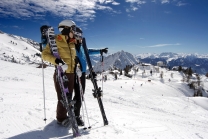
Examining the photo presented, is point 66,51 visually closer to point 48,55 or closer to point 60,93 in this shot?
point 48,55

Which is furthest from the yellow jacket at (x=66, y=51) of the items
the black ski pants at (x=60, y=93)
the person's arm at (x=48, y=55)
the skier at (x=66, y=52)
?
the person's arm at (x=48, y=55)

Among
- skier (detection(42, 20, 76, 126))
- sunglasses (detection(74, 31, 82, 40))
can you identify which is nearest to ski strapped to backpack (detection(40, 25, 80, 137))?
skier (detection(42, 20, 76, 126))

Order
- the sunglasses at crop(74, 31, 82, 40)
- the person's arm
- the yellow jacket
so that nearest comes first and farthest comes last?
1. the person's arm
2. the yellow jacket
3. the sunglasses at crop(74, 31, 82, 40)

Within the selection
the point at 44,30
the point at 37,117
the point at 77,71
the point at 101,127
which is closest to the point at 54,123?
the point at 37,117

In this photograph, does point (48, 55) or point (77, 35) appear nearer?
point (48, 55)

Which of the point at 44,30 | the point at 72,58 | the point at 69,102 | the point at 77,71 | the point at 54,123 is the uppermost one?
the point at 44,30

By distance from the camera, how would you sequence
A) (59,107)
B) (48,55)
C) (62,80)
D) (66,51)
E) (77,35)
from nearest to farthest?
1. (48,55)
2. (62,80)
3. (66,51)
4. (59,107)
5. (77,35)

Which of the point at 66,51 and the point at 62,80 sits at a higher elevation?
the point at 66,51

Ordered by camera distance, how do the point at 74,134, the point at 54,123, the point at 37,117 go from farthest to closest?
the point at 37,117 < the point at 54,123 < the point at 74,134

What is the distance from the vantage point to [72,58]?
4.54 meters

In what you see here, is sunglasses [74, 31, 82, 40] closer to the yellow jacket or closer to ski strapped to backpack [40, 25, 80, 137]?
the yellow jacket

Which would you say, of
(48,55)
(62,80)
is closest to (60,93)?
(62,80)

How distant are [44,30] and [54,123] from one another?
106 inches

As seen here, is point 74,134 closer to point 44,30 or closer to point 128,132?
point 128,132
